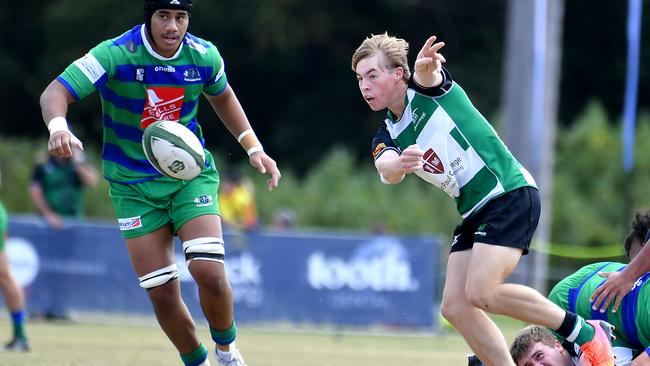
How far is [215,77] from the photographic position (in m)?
6.83

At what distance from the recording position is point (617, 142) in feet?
77.0

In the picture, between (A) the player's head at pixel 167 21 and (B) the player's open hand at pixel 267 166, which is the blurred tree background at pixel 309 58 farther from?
(A) the player's head at pixel 167 21

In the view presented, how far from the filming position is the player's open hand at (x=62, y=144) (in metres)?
6.00

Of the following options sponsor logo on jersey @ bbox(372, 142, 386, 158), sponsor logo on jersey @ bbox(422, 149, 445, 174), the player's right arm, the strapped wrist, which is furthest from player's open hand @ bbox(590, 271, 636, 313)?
the strapped wrist

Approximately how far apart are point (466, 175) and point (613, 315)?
1240 mm

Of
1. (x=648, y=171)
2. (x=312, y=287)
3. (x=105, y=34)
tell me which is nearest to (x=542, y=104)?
(x=312, y=287)

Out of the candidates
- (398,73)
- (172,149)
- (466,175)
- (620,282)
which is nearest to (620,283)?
(620,282)

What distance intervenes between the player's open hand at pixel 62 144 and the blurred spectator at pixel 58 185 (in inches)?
314

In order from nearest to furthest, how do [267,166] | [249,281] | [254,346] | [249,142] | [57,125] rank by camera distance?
[57,125], [267,166], [249,142], [254,346], [249,281]

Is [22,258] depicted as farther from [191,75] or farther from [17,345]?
[191,75]

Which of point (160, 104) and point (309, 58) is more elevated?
point (160, 104)

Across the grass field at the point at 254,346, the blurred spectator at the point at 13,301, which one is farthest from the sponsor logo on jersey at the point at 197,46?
the blurred spectator at the point at 13,301

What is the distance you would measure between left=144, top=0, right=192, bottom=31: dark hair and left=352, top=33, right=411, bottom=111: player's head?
1041mm

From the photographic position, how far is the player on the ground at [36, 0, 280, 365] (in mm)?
6500
